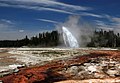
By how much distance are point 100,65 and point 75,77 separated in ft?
15.7

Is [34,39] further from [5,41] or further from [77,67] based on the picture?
[77,67]

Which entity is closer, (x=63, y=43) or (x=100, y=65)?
(x=100, y=65)

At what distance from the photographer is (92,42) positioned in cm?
11412

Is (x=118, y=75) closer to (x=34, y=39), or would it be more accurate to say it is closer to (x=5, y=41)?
(x=34, y=39)

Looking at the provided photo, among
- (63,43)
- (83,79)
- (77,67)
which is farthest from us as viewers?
(63,43)

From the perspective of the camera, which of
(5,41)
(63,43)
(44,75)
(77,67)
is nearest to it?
(44,75)

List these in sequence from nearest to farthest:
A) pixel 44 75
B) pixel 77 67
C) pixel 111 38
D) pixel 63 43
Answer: pixel 44 75
pixel 77 67
pixel 63 43
pixel 111 38

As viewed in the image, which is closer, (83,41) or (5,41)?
(83,41)

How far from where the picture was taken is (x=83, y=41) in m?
114

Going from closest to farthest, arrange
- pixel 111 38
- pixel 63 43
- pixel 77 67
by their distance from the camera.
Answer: pixel 77 67 < pixel 63 43 < pixel 111 38

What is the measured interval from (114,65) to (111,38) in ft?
298

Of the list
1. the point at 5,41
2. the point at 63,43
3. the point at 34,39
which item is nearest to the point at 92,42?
the point at 63,43

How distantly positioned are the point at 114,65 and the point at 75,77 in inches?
226

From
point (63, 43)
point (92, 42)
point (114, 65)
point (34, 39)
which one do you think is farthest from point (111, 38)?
point (114, 65)
